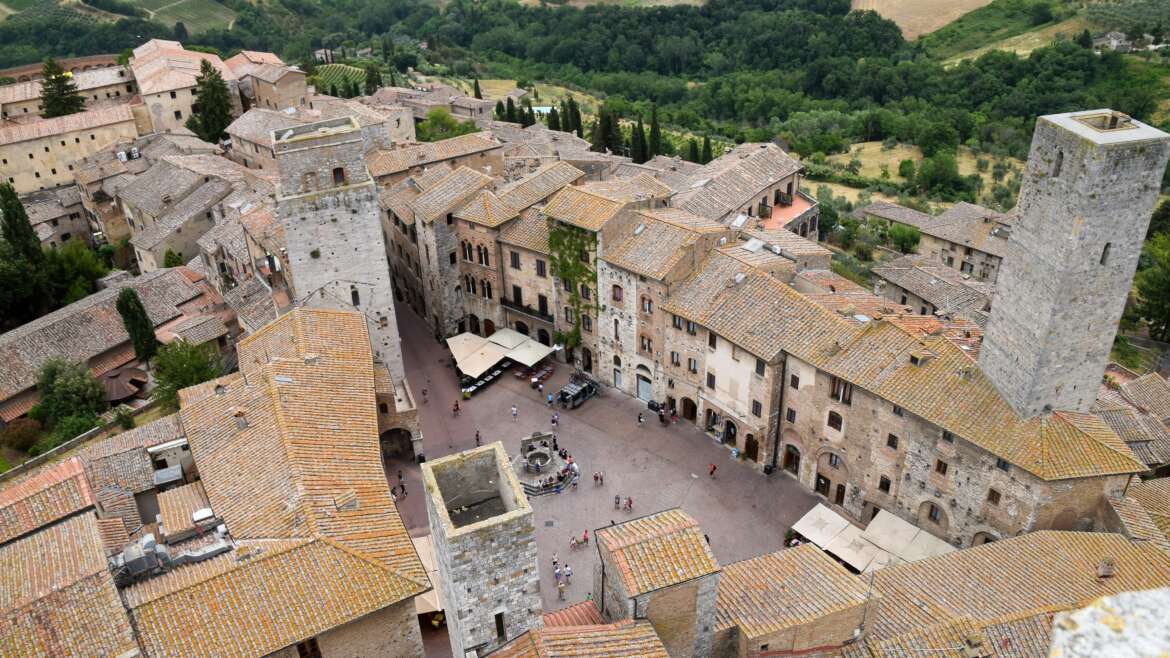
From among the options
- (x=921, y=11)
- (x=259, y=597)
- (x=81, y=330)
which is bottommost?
(x=921, y=11)

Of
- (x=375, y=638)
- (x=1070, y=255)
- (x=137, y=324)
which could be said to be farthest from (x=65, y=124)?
(x=1070, y=255)

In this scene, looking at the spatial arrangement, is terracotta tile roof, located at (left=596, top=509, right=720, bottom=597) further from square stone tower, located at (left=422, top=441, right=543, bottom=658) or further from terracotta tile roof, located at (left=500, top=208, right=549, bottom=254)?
terracotta tile roof, located at (left=500, top=208, right=549, bottom=254)

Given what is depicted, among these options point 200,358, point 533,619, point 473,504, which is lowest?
point 200,358

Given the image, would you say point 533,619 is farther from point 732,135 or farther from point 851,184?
point 732,135

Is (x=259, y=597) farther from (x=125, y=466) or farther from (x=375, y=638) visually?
(x=125, y=466)

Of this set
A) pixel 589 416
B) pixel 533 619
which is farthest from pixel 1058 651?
pixel 589 416

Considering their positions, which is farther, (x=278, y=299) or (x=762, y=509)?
(x=278, y=299)
